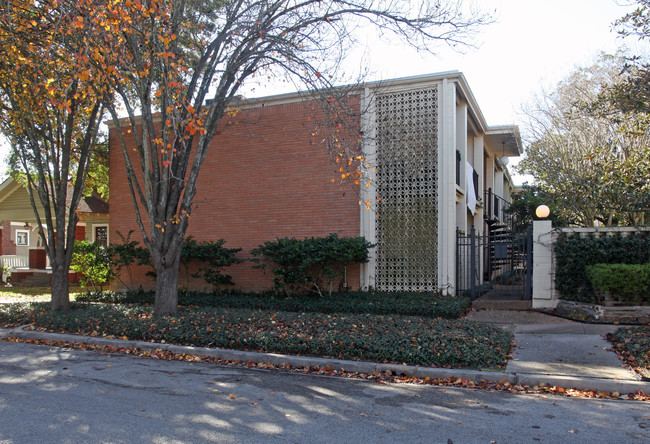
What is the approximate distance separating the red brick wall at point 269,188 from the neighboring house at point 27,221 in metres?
6.80

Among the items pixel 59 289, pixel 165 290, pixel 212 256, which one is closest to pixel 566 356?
pixel 165 290

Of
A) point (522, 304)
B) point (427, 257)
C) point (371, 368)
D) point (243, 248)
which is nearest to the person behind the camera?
point (371, 368)

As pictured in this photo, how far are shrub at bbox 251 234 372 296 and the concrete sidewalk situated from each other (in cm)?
384

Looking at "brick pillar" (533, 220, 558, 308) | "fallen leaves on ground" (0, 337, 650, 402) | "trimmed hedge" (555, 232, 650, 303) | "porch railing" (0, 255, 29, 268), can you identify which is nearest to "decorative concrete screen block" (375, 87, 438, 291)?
"brick pillar" (533, 220, 558, 308)

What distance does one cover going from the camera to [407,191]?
13000mm

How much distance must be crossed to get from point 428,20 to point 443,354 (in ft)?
21.5

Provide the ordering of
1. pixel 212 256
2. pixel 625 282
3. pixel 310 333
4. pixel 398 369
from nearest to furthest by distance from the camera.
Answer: pixel 398 369
pixel 310 333
pixel 625 282
pixel 212 256

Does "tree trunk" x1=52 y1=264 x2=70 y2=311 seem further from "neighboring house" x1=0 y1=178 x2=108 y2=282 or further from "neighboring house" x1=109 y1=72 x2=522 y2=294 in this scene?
"neighboring house" x1=0 y1=178 x2=108 y2=282

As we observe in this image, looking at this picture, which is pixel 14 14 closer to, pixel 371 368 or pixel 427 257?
pixel 371 368

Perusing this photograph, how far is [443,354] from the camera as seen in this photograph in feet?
23.7

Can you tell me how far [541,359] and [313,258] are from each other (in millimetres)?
6103

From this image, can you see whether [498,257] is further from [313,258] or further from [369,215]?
[313,258]

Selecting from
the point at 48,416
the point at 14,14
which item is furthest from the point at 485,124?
the point at 48,416

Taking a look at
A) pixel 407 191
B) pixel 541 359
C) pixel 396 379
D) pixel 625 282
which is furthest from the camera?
pixel 407 191
